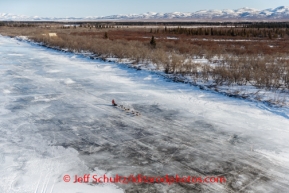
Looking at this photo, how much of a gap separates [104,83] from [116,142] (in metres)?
6.54

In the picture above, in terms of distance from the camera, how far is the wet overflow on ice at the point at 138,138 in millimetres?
5176

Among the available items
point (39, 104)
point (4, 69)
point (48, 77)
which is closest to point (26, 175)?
point (39, 104)

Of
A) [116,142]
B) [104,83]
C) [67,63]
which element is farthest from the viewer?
[67,63]

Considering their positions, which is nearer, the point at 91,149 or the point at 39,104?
the point at 91,149

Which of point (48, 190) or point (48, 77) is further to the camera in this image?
point (48, 77)

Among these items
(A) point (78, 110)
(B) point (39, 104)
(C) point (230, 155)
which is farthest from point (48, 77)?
(C) point (230, 155)

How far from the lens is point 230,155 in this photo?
236 inches

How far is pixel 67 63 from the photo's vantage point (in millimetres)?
18812

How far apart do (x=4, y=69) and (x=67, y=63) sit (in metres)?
3.78

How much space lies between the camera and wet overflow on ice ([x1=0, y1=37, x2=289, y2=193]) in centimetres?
518

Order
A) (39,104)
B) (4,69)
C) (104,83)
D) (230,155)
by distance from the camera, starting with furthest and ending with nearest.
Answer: (4,69), (104,83), (39,104), (230,155)

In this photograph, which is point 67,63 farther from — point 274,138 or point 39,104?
point 274,138

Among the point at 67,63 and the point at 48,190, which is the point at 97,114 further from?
the point at 67,63

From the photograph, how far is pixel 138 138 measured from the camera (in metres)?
6.87
